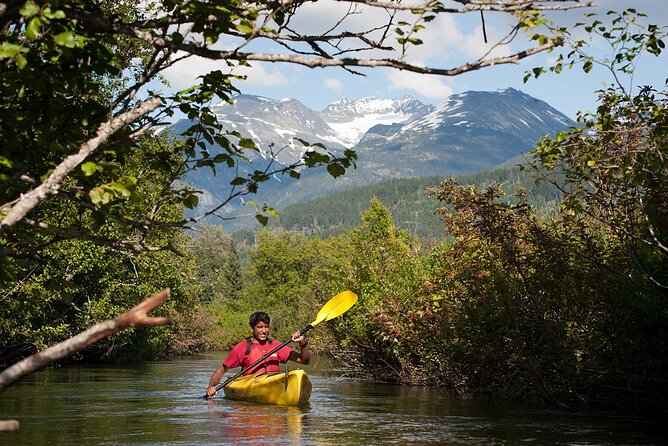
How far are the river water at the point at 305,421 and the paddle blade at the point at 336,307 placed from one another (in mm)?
1613

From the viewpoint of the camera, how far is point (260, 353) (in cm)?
1614

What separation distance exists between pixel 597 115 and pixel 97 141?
10.3 meters

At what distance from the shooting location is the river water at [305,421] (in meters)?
11.5

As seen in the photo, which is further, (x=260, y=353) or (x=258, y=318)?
(x=260, y=353)

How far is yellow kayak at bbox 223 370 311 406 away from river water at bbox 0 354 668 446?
0.20 m

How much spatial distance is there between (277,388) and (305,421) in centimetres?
198

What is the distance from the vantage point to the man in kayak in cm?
1568

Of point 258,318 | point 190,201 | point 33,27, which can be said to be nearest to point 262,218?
point 190,201

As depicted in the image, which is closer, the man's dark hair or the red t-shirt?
the man's dark hair

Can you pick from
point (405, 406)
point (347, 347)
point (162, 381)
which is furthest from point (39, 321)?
point (405, 406)

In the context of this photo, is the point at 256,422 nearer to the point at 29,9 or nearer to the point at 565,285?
the point at 565,285

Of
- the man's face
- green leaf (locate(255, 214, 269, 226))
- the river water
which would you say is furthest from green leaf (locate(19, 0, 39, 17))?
the man's face

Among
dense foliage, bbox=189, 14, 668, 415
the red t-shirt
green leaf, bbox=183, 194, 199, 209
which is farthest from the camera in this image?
the red t-shirt

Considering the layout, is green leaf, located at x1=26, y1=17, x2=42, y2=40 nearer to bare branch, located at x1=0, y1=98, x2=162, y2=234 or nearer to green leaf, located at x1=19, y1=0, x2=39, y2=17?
green leaf, located at x1=19, y1=0, x2=39, y2=17
